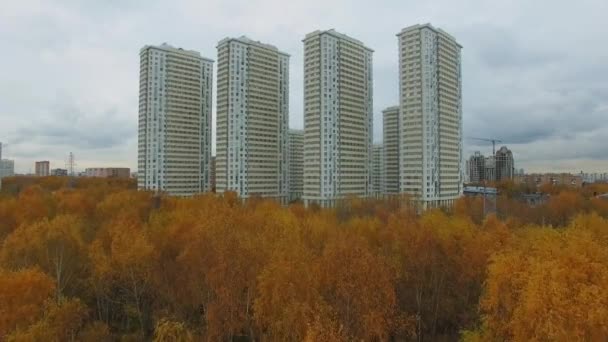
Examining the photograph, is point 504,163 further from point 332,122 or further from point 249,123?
point 249,123

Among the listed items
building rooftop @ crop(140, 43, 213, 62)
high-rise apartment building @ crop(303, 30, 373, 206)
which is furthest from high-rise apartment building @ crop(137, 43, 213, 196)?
high-rise apartment building @ crop(303, 30, 373, 206)

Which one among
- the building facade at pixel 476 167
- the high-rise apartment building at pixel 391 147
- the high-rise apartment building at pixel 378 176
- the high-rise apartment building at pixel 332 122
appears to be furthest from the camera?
the building facade at pixel 476 167

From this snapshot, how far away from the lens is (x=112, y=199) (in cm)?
5638

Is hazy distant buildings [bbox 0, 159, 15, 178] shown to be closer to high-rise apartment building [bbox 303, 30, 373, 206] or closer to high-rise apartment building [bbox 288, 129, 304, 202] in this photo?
high-rise apartment building [bbox 288, 129, 304, 202]

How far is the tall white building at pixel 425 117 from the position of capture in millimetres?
78438

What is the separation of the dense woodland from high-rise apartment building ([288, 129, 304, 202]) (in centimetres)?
6147

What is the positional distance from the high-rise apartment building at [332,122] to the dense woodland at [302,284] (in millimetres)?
41736

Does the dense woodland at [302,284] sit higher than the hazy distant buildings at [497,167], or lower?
lower

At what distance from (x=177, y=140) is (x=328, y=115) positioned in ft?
134

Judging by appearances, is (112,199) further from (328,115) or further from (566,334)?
(566,334)

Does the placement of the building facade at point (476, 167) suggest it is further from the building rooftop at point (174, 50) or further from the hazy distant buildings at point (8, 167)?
the hazy distant buildings at point (8, 167)

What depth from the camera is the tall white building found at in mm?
78438

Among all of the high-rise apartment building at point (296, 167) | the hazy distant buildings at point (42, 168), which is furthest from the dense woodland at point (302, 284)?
the hazy distant buildings at point (42, 168)

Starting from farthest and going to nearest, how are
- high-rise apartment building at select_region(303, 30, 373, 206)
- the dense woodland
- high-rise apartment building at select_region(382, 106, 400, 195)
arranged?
high-rise apartment building at select_region(382, 106, 400, 195) → high-rise apartment building at select_region(303, 30, 373, 206) → the dense woodland
